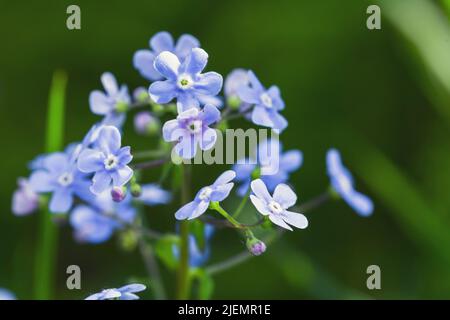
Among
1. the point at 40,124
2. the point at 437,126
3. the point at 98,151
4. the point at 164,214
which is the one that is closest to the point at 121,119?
the point at 98,151

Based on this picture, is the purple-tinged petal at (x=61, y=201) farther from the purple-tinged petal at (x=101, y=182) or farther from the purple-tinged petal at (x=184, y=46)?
the purple-tinged petal at (x=184, y=46)

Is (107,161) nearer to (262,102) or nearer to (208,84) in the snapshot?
(208,84)

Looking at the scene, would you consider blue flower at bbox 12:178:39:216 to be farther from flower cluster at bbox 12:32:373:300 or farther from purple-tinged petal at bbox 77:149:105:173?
purple-tinged petal at bbox 77:149:105:173

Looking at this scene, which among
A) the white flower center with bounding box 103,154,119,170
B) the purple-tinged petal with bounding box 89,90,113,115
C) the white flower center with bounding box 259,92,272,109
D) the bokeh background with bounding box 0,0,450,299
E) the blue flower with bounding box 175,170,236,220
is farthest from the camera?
the bokeh background with bounding box 0,0,450,299

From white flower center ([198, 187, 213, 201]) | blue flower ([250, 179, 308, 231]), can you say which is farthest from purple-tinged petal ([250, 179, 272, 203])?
white flower center ([198, 187, 213, 201])

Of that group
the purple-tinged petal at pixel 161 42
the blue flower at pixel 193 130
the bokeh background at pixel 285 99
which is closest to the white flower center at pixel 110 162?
the blue flower at pixel 193 130

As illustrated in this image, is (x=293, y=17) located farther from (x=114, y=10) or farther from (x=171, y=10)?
(x=114, y=10)
